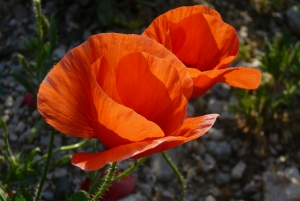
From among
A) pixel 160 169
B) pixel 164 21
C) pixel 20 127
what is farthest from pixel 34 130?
pixel 164 21

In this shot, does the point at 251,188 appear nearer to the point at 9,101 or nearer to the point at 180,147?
the point at 180,147

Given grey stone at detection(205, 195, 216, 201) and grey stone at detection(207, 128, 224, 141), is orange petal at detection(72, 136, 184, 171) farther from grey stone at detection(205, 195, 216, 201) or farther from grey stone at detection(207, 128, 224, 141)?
grey stone at detection(207, 128, 224, 141)

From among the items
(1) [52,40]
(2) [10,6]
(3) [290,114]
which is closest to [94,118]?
(1) [52,40]

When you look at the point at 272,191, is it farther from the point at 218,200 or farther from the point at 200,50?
the point at 200,50

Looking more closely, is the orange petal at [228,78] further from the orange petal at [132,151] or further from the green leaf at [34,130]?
the green leaf at [34,130]

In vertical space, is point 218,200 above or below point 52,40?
below

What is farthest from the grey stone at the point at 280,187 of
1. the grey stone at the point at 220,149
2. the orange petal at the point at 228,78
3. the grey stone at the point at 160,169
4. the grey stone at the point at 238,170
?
the orange petal at the point at 228,78
